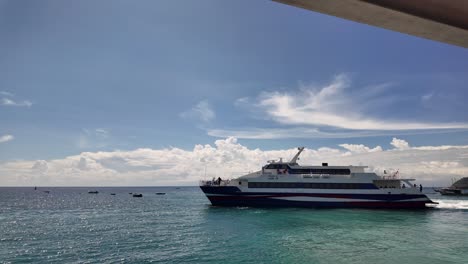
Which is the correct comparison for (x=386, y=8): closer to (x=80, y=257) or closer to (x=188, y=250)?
(x=188, y=250)

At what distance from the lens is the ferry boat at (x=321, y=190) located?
38250 mm

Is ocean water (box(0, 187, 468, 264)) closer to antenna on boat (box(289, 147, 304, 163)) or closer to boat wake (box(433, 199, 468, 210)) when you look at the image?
antenna on boat (box(289, 147, 304, 163))

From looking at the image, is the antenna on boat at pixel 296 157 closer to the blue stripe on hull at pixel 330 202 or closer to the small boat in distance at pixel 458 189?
the blue stripe on hull at pixel 330 202

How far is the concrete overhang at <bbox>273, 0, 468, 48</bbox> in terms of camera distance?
10.3 feet

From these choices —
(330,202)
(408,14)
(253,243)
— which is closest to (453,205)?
(330,202)

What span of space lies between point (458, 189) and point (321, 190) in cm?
9301

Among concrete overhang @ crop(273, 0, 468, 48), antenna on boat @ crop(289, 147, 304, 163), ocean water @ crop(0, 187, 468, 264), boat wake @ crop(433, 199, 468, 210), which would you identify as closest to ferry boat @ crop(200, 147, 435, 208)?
antenna on boat @ crop(289, 147, 304, 163)

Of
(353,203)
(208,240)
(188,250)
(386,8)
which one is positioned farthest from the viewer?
(353,203)

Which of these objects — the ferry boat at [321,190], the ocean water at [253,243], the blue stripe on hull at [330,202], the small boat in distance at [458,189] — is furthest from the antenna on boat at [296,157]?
the small boat in distance at [458,189]

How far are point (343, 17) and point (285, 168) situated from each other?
3821 centimetres

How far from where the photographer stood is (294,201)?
38281mm

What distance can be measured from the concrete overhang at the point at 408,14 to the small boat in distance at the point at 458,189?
4785 inches

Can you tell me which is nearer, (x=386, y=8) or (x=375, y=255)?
(x=386, y=8)

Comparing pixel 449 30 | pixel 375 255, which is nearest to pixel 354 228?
pixel 375 255
